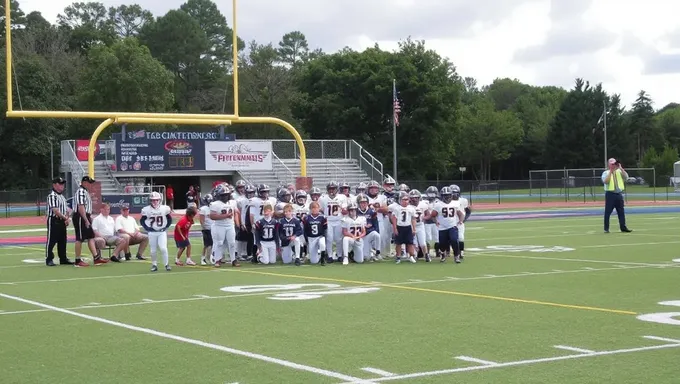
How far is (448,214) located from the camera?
17.4 meters

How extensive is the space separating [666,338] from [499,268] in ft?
24.3

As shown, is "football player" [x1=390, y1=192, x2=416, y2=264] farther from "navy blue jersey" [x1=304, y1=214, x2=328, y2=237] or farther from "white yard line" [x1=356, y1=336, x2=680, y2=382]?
"white yard line" [x1=356, y1=336, x2=680, y2=382]

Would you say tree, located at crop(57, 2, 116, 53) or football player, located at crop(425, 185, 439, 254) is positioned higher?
tree, located at crop(57, 2, 116, 53)

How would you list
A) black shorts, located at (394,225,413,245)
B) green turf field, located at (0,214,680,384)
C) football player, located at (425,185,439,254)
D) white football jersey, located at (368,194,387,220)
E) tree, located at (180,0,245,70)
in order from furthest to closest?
tree, located at (180,0,245,70)
white football jersey, located at (368,194,387,220)
football player, located at (425,185,439,254)
black shorts, located at (394,225,413,245)
green turf field, located at (0,214,680,384)

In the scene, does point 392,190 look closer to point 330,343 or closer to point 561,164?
point 330,343

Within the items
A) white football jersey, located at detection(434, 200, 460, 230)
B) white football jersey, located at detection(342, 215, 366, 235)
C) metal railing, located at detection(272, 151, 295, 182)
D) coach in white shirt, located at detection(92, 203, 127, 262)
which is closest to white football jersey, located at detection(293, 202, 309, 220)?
white football jersey, located at detection(342, 215, 366, 235)

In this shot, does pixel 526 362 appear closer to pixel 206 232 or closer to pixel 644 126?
pixel 206 232

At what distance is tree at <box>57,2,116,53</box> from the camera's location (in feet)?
277

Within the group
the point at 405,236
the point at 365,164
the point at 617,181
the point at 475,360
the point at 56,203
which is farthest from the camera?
the point at 365,164

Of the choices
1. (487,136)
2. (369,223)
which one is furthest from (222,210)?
(487,136)

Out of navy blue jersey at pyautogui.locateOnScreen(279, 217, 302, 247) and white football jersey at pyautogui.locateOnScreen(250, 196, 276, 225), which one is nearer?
navy blue jersey at pyautogui.locateOnScreen(279, 217, 302, 247)

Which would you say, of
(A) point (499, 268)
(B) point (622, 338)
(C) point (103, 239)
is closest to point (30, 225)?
(C) point (103, 239)

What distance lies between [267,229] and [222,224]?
0.95 meters

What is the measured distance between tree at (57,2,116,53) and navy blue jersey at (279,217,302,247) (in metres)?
68.2
